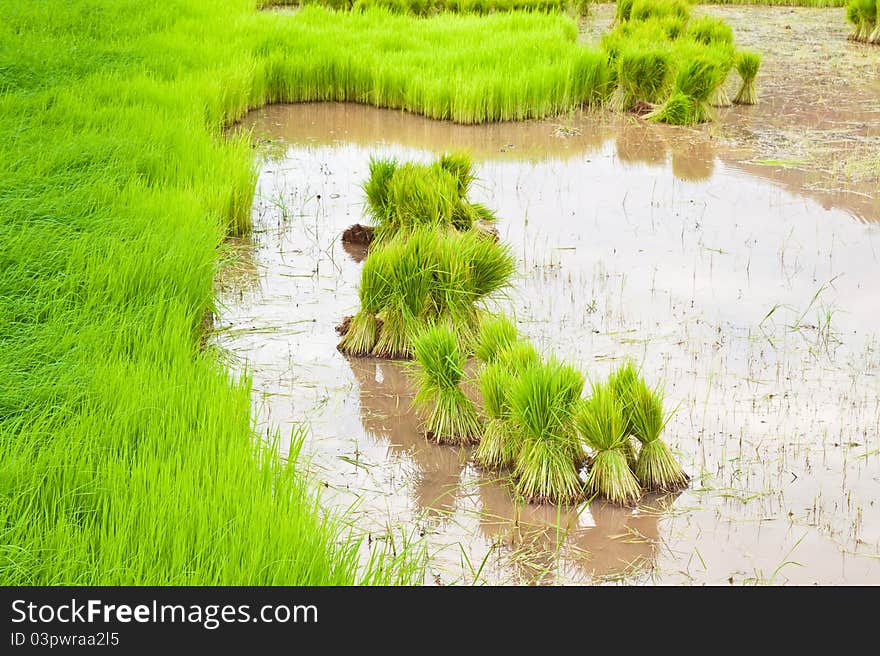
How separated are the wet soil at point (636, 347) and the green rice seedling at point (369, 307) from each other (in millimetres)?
94

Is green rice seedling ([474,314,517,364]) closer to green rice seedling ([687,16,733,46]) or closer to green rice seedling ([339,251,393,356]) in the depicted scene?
green rice seedling ([339,251,393,356])

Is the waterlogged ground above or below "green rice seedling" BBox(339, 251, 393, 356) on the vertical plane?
below

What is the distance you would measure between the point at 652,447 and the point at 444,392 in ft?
2.66

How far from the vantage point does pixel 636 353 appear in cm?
462

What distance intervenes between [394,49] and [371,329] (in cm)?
624

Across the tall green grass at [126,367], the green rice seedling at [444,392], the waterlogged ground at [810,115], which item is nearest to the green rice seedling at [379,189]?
the tall green grass at [126,367]

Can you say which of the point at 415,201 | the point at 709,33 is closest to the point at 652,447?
the point at 415,201

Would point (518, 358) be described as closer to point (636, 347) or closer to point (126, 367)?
point (636, 347)

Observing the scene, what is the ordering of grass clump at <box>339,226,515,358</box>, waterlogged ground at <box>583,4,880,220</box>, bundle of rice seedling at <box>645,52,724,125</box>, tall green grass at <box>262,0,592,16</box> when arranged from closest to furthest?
grass clump at <box>339,226,515,358</box>, waterlogged ground at <box>583,4,880,220</box>, bundle of rice seedling at <box>645,52,724,125</box>, tall green grass at <box>262,0,592,16</box>

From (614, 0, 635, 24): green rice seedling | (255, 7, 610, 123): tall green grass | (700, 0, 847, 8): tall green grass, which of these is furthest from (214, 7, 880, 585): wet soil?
(700, 0, 847, 8): tall green grass

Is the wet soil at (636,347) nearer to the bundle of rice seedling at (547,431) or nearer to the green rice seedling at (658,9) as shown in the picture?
the bundle of rice seedling at (547,431)

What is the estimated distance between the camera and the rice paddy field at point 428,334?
294 centimetres

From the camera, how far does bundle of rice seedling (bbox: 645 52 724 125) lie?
888 centimetres

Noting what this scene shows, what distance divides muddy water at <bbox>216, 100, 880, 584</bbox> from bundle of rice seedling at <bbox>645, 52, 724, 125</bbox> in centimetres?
74
